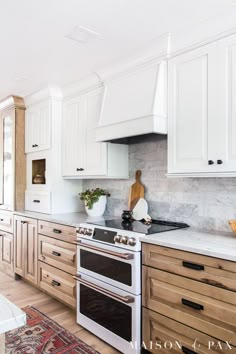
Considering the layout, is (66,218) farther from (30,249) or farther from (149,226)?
(149,226)

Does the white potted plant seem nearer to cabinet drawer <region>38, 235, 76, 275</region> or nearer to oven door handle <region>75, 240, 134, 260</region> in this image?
cabinet drawer <region>38, 235, 76, 275</region>

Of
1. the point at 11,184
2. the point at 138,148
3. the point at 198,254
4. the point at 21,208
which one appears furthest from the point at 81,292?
the point at 11,184

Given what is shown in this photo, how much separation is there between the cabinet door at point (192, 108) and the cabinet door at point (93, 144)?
926 mm

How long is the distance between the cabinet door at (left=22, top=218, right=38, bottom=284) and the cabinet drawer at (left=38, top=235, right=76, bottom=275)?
0.14 metres

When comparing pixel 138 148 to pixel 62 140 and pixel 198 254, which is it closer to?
pixel 62 140

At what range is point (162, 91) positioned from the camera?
2.32 m

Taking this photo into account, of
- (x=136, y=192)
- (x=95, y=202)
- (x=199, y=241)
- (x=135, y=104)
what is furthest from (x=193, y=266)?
(x=95, y=202)

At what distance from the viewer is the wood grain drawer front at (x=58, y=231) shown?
108 inches

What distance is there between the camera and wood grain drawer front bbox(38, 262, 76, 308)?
2729mm

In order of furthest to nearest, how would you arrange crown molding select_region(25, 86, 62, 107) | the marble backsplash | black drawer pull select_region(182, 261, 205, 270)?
crown molding select_region(25, 86, 62, 107), the marble backsplash, black drawer pull select_region(182, 261, 205, 270)

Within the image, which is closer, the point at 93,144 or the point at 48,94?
the point at 93,144

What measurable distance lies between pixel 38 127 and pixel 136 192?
1.68m

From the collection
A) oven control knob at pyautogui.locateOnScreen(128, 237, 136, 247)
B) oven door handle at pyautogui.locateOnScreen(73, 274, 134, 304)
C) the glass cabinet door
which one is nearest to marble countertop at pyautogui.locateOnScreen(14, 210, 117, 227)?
the glass cabinet door

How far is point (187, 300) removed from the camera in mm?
1758
